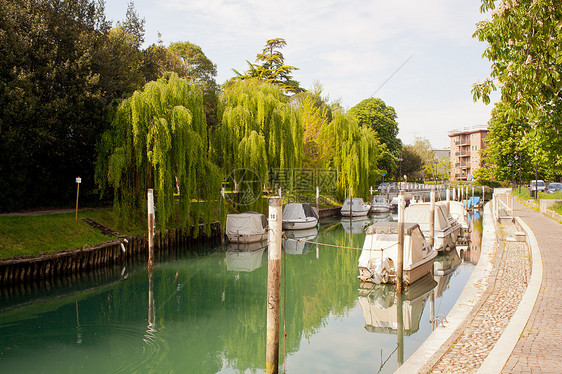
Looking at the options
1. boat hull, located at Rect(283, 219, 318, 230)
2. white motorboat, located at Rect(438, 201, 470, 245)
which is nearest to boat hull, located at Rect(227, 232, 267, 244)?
boat hull, located at Rect(283, 219, 318, 230)

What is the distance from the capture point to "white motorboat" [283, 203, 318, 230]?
101ft

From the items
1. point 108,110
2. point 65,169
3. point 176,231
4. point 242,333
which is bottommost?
point 242,333

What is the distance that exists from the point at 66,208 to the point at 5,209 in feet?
10.7

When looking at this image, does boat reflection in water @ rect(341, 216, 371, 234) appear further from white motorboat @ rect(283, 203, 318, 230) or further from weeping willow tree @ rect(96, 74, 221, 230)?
weeping willow tree @ rect(96, 74, 221, 230)

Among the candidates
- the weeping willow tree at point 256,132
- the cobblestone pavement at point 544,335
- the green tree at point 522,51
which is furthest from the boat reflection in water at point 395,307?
the weeping willow tree at point 256,132

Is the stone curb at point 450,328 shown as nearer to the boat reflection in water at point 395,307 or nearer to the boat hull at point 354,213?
the boat reflection in water at point 395,307

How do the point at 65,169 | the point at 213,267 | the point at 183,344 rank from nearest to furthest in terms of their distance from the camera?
the point at 183,344, the point at 213,267, the point at 65,169

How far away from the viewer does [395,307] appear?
43.7ft

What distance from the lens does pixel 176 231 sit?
78.0 ft

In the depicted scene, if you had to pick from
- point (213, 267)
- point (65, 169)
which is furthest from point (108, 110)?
point (213, 267)

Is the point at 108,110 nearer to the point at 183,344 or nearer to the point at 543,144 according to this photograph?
the point at 183,344

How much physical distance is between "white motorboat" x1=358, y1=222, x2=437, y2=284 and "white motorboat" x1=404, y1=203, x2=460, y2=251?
5597 mm

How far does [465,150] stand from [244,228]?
8796 centimetres

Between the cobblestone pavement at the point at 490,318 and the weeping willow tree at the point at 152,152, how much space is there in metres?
14.8
